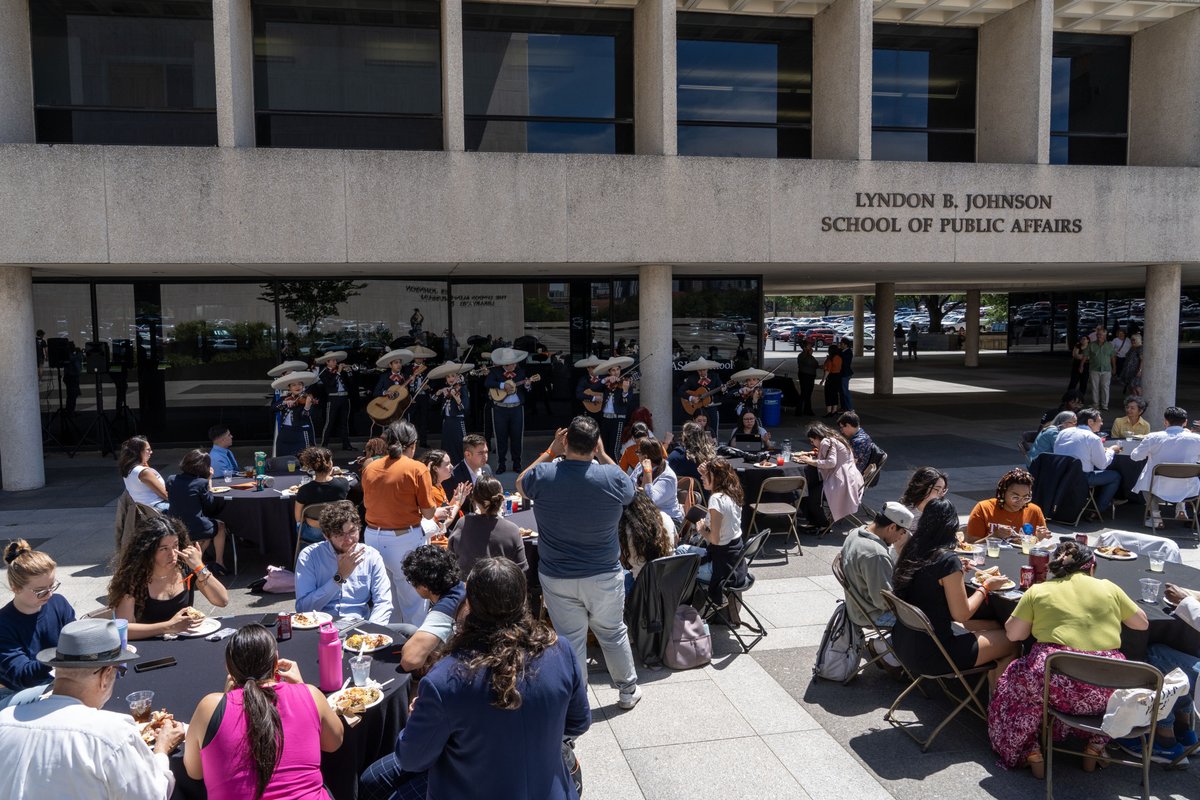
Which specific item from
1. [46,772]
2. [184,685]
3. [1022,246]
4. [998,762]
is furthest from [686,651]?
[1022,246]

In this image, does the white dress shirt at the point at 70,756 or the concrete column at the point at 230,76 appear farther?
the concrete column at the point at 230,76

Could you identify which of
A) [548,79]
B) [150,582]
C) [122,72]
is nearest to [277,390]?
[122,72]

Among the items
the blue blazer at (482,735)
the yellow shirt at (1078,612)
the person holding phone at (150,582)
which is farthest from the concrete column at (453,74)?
the blue blazer at (482,735)

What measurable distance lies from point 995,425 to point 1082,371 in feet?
17.9

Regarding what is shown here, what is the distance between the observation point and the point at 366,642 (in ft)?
16.0

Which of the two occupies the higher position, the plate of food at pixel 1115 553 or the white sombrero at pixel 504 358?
the white sombrero at pixel 504 358

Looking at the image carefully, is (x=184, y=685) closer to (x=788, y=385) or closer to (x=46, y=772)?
(x=46, y=772)

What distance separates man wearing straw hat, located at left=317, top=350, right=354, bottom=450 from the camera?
1513 cm

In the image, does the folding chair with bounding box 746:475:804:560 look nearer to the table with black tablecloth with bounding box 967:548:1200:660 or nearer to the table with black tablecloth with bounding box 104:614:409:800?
the table with black tablecloth with bounding box 967:548:1200:660

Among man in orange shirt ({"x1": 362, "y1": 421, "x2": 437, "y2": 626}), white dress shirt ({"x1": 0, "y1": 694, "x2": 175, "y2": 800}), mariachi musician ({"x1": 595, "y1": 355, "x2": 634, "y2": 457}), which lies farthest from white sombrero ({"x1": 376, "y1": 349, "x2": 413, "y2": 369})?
white dress shirt ({"x1": 0, "y1": 694, "x2": 175, "y2": 800})

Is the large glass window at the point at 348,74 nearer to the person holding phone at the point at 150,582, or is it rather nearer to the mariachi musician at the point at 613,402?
the mariachi musician at the point at 613,402

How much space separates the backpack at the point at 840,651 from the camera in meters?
6.11

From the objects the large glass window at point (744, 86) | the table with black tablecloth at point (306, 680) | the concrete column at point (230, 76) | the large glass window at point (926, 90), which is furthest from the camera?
the large glass window at point (926, 90)

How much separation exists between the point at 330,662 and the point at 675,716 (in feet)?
7.94
